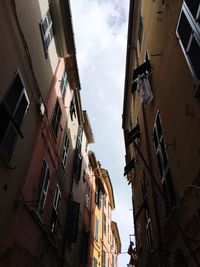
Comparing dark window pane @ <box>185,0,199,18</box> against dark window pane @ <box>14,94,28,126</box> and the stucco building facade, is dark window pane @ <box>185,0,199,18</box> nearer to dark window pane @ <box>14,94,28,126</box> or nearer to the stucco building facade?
the stucco building facade

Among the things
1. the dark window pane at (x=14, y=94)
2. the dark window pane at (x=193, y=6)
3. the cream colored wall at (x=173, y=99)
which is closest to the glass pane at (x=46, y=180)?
the dark window pane at (x=14, y=94)

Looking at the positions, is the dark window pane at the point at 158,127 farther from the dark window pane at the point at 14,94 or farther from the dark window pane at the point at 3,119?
the dark window pane at the point at 3,119

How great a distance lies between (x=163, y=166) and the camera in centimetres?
831

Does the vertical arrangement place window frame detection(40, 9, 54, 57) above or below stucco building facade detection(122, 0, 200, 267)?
above

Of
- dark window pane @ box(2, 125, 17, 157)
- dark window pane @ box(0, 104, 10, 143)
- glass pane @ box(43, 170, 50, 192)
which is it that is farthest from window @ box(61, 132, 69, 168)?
dark window pane @ box(0, 104, 10, 143)

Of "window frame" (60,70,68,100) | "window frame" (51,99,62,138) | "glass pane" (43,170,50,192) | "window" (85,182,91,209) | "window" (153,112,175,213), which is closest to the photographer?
"window" (153,112,175,213)

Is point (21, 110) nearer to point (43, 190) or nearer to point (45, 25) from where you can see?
point (43, 190)

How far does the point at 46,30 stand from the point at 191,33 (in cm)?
725

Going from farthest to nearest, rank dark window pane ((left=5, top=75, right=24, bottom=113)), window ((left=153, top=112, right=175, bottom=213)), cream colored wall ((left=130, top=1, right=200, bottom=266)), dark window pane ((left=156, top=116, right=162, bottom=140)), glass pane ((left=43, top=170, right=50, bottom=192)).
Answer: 1. glass pane ((left=43, top=170, right=50, bottom=192))
2. dark window pane ((left=156, top=116, right=162, bottom=140))
3. window ((left=153, top=112, right=175, bottom=213))
4. dark window pane ((left=5, top=75, right=24, bottom=113))
5. cream colored wall ((left=130, top=1, right=200, bottom=266))

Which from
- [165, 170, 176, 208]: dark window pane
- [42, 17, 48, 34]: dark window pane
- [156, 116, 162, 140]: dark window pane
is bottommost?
[165, 170, 176, 208]: dark window pane

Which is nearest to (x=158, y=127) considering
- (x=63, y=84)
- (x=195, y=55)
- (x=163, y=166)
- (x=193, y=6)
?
(x=163, y=166)

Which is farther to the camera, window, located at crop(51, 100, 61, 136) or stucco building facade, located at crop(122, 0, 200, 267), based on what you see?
window, located at crop(51, 100, 61, 136)

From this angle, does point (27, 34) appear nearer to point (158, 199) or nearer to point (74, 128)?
point (158, 199)

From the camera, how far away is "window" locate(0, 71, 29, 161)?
21.5 feet
